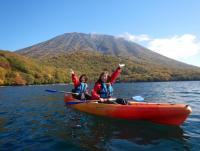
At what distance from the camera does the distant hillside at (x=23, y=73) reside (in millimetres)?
105125

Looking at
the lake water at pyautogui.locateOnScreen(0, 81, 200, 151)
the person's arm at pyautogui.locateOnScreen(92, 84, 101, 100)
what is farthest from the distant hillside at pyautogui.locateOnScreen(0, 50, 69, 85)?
the lake water at pyautogui.locateOnScreen(0, 81, 200, 151)

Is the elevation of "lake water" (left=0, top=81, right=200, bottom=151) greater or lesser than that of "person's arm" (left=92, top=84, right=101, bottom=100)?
lesser

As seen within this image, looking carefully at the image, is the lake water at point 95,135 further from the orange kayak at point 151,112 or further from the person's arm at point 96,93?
the person's arm at point 96,93

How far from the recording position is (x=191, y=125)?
1395 centimetres

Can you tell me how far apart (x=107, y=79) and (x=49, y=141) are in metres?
8.45

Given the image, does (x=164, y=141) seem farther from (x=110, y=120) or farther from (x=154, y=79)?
(x=154, y=79)

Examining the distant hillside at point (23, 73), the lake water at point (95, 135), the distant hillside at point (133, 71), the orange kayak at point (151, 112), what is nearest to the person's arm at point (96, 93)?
the orange kayak at point (151, 112)

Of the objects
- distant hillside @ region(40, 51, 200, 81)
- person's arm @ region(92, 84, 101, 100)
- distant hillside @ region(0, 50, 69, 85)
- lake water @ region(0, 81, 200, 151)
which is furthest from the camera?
distant hillside @ region(40, 51, 200, 81)

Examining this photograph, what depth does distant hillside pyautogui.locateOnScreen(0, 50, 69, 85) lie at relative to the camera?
10512 cm

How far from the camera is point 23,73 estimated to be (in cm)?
12044

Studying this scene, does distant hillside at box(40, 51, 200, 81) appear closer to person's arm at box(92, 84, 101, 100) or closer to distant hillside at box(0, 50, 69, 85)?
distant hillside at box(0, 50, 69, 85)

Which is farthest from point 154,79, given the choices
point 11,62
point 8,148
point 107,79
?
point 8,148

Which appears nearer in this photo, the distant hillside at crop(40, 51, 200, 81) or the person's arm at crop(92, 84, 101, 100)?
the person's arm at crop(92, 84, 101, 100)

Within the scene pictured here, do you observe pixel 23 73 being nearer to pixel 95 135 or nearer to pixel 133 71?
pixel 133 71
